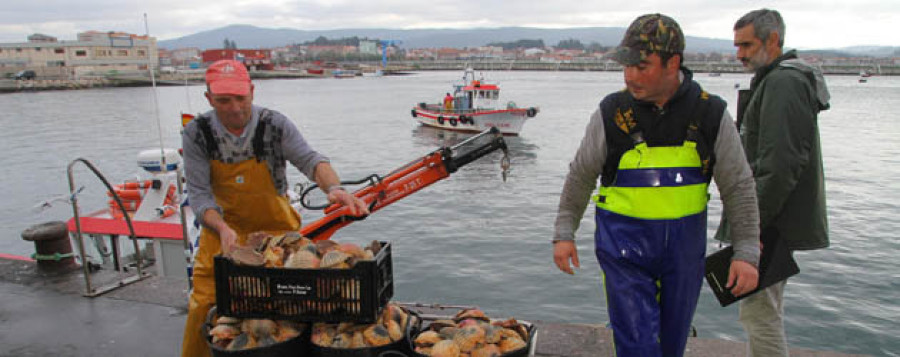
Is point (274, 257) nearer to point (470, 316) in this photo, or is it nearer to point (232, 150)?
point (232, 150)

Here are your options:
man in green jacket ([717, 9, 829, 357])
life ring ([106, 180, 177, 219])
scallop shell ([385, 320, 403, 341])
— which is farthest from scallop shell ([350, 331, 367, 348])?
life ring ([106, 180, 177, 219])

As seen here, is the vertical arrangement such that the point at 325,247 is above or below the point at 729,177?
below

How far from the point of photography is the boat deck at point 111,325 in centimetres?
409

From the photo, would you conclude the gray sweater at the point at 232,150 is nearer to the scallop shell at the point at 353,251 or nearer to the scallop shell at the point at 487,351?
the scallop shell at the point at 353,251

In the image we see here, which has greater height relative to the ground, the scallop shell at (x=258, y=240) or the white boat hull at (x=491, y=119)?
the scallop shell at (x=258, y=240)

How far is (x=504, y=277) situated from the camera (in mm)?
11086

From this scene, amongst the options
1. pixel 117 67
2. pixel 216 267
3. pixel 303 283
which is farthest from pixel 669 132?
pixel 117 67

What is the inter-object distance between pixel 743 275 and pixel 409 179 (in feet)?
11.5

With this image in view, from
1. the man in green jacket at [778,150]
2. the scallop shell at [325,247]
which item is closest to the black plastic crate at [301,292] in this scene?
the scallop shell at [325,247]

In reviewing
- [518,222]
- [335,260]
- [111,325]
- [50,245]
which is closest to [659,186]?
[335,260]

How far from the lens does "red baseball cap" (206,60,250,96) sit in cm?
296

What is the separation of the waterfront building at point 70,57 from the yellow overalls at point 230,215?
112355 millimetres

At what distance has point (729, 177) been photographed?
8.22 ft

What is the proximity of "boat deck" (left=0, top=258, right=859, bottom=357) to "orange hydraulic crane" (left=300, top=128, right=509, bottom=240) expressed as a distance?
1394 millimetres
